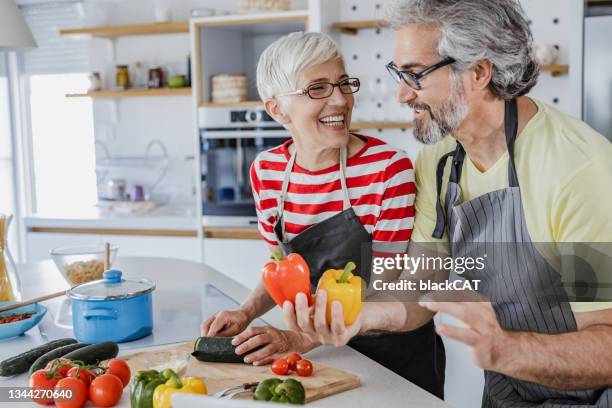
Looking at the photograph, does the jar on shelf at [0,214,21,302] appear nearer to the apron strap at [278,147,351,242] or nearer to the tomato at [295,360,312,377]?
the apron strap at [278,147,351,242]

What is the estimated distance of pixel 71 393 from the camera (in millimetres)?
1450

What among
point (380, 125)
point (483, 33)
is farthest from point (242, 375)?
point (380, 125)

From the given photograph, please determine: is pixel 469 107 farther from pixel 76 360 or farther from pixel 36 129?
pixel 36 129

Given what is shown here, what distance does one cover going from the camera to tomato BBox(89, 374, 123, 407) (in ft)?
4.79

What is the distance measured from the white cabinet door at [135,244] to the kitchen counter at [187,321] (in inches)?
63.9

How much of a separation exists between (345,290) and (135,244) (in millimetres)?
3488

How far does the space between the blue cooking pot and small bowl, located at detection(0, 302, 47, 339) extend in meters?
0.20

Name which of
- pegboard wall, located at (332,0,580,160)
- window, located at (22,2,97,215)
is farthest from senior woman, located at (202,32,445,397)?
window, located at (22,2,97,215)

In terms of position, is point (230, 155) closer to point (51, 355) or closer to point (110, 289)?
point (110, 289)

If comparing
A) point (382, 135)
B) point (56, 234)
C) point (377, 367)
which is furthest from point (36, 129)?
point (377, 367)

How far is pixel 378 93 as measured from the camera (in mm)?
4105

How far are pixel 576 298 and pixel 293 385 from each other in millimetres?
648

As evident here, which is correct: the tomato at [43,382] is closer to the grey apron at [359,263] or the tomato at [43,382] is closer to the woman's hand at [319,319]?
the woman's hand at [319,319]

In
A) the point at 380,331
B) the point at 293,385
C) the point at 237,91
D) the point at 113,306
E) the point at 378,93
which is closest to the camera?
the point at 293,385
